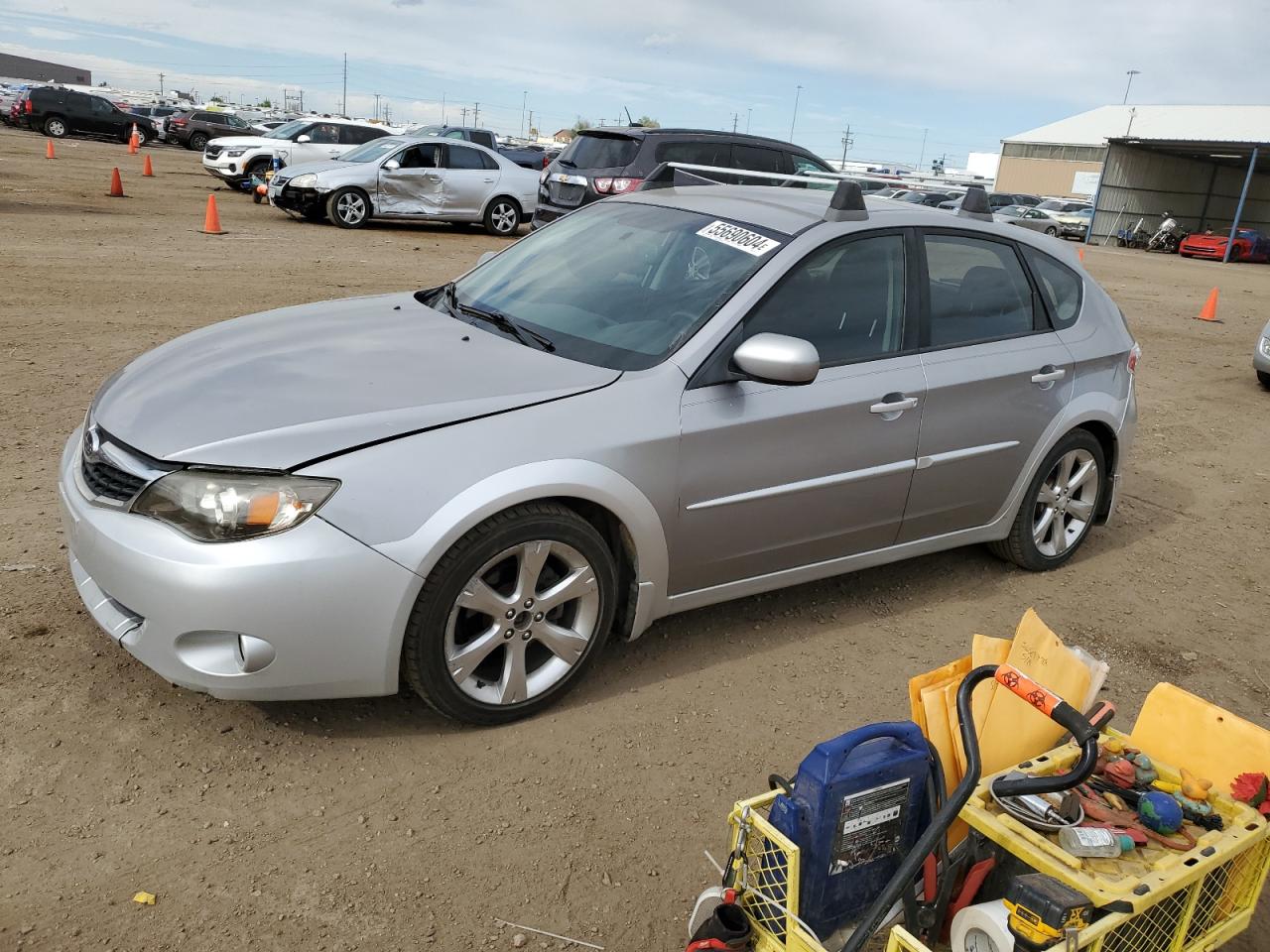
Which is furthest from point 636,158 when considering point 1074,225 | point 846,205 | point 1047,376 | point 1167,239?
point 1074,225

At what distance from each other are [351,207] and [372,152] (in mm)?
1134

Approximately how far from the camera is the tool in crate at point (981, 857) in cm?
218

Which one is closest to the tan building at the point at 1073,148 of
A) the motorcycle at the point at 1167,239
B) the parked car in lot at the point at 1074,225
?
the parked car in lot at the point at 1074,225

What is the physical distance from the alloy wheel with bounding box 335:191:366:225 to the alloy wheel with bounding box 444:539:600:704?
48.6 ft

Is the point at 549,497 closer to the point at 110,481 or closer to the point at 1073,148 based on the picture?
the point at 110,481

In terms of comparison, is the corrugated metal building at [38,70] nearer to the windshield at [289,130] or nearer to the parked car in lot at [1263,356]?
the windshield at [289,130]

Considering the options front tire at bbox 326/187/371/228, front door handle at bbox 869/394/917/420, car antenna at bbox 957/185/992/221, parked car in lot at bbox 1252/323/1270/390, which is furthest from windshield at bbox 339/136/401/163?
front door handle at bbox 869/394/917/420

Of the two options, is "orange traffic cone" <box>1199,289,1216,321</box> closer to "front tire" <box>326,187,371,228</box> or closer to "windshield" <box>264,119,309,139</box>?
"front tire" <box>326,187,371,228</box>

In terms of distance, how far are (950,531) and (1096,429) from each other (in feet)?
3.58

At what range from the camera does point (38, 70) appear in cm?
10319

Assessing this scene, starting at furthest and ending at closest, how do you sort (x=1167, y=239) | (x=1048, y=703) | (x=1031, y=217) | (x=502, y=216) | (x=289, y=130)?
(x=1167, y=239) → (x=1031, y=217) → (x=289, y=130) → (x=502, y=216) → (x=1048, y=703)

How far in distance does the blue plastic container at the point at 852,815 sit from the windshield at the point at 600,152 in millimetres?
11775

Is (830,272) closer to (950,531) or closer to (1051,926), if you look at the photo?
(950,531)

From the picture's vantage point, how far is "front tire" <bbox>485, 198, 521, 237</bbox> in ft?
58.3
